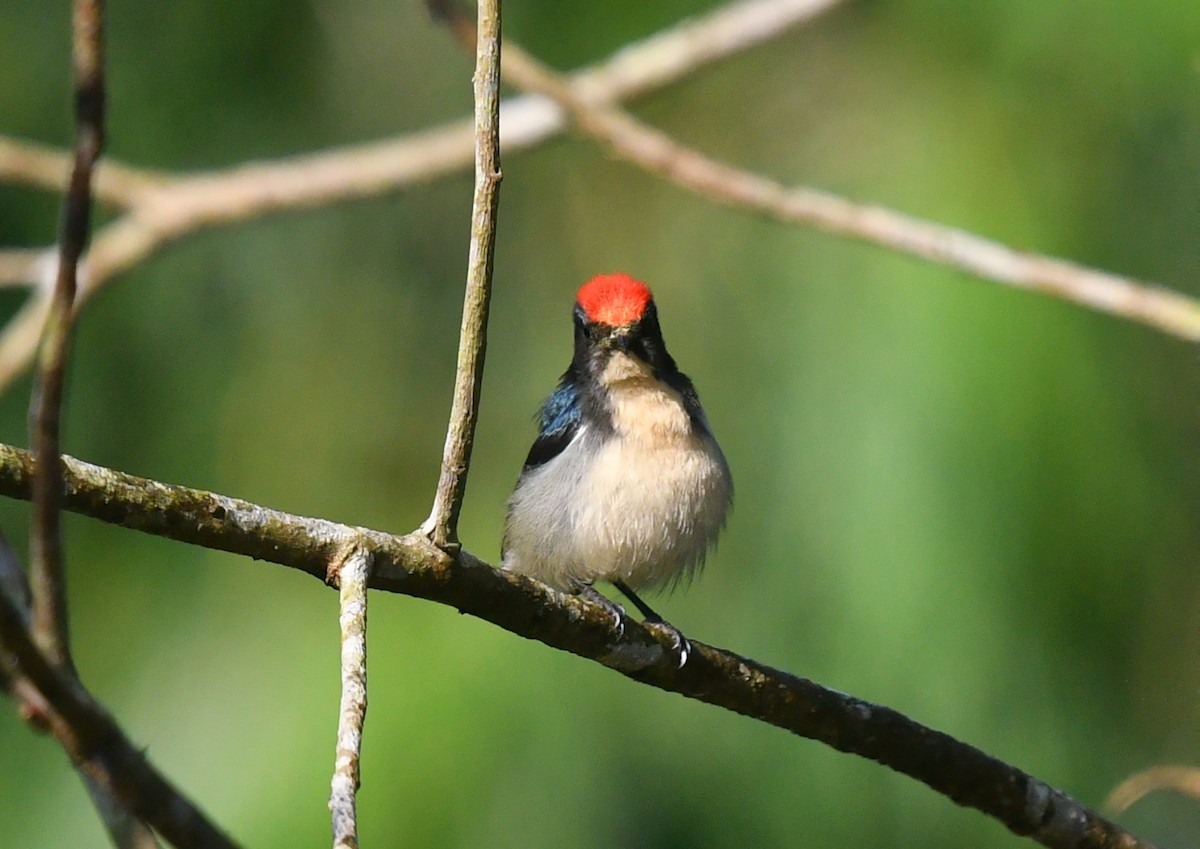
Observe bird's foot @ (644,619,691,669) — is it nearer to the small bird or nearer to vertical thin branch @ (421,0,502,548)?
the small bird

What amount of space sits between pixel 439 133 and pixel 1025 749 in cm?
288

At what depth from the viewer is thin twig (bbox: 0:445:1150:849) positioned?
1.97 metres

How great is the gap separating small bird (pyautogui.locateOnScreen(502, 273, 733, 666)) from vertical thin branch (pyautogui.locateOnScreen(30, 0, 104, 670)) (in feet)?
7.62

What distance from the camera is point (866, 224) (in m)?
3.58

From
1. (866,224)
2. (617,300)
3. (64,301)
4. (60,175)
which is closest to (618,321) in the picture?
(617,300)

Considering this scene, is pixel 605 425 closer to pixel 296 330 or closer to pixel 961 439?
pixel 961 439

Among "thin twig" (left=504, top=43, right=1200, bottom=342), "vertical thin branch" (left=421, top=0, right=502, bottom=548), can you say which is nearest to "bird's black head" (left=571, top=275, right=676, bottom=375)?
"thin twig" (left=504, top=43, right=1200, bottom=342)

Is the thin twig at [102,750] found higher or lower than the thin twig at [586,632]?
lower

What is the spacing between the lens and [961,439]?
3918 millimetres

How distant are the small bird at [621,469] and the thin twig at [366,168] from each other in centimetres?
116

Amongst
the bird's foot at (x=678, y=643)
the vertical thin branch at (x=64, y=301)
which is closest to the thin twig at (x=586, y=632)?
the bird's foot at (x=678, y=643)

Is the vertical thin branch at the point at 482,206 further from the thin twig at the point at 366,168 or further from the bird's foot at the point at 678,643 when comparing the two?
the thin twig at the point at 366,168

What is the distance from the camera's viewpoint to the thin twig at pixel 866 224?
324 cm

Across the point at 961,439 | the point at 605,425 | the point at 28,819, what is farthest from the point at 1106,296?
the point at 28,819
